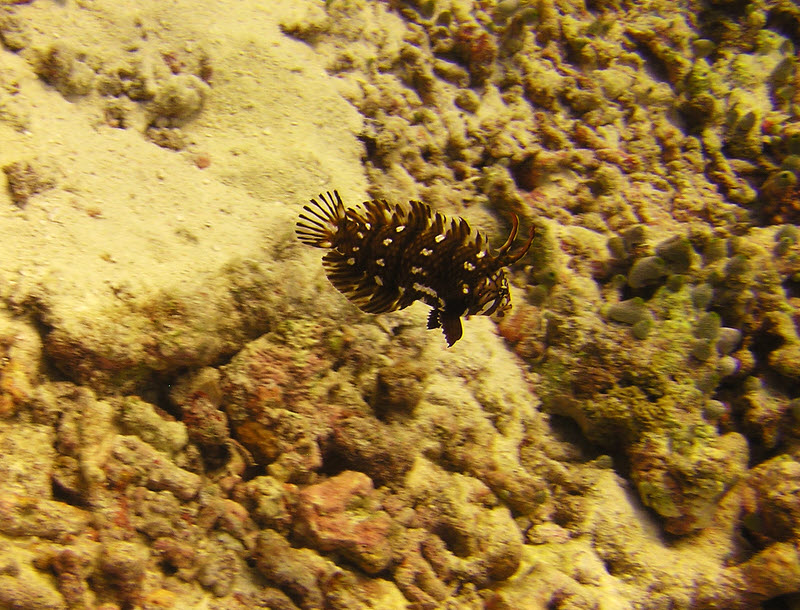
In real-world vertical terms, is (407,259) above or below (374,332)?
above

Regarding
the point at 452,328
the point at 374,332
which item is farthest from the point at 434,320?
the point at 374,332

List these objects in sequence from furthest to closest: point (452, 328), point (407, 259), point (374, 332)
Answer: point (374, 332)
point (452, 328)
point (407, 259)

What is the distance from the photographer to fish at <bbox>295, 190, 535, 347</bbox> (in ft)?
9.12

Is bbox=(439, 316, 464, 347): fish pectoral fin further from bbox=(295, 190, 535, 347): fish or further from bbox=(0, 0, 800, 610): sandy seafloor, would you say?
bbox=(0, 0, 800, 610): sandy seafloor

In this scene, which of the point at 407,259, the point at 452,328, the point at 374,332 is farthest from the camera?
the point at 374,332

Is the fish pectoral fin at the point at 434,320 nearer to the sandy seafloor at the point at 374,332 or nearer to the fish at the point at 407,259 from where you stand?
the fish at the point at 407,259

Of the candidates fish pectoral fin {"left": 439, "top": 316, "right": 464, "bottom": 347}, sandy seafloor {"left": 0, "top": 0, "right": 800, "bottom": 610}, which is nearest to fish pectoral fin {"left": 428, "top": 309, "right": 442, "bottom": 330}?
fish pectoral fin {"left": 439, "top": 316, "right": 464, "bottom": 347}

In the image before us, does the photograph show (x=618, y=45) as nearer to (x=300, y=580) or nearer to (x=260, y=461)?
(x=260, y=461)

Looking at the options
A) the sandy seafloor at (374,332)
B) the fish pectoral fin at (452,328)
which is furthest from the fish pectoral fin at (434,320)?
the sandy seafloor at (374,332)

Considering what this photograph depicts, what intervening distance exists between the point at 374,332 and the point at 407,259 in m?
0.65

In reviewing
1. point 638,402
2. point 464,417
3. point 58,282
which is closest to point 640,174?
point 638,402

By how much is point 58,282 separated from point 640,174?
4.71m

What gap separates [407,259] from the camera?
2807mm

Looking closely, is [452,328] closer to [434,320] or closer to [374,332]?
[434,320]
